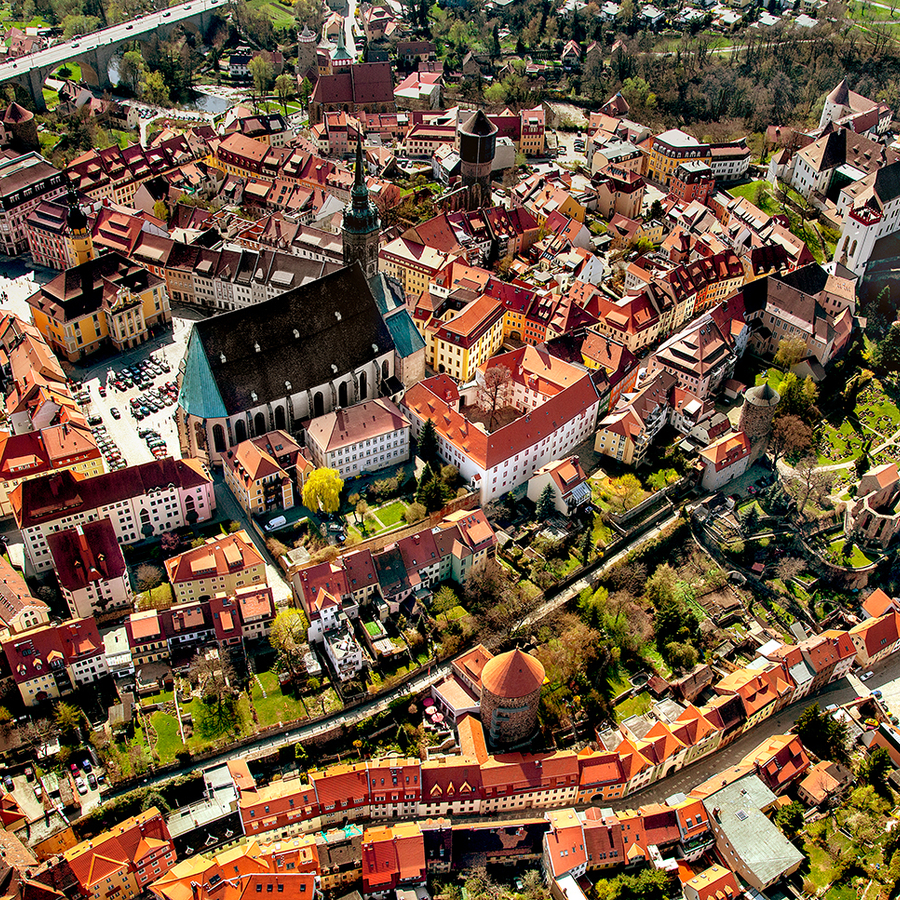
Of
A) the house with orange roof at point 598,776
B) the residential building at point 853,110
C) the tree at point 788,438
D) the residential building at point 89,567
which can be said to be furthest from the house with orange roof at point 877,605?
the residential building at point 853,110

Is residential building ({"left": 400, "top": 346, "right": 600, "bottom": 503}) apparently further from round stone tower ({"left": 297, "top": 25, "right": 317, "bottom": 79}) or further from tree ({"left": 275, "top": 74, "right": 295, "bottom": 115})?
round stone tower ({"left": 297, "top": 25, "right": 317, "bottom": 79})

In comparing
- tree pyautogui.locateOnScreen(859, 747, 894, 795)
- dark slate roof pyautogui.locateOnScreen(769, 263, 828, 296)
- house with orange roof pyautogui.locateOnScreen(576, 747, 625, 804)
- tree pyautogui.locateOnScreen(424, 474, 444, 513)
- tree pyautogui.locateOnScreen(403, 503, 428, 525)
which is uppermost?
dark slate roof pyautogui.locateOnScreen(769, 263, 828, 296)

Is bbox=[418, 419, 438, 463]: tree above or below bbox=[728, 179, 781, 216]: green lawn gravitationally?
above

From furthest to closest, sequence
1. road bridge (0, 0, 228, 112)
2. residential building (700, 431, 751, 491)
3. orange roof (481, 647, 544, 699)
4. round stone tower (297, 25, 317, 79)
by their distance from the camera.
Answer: round stone tower (297, 25, 317, 79)
road bridge (0, 0, 228, 112)
residential building (700, 431, 751, 491)
orange roof (481, 647, 544, 699)

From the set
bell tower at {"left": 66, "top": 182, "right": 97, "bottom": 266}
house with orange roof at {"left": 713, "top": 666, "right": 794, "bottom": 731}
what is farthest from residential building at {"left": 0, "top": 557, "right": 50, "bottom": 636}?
house with orange roof at {"left": 713, "top": 666, "right": 794, "bottom": 731}

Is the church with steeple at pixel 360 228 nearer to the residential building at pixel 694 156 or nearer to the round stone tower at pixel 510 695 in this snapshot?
the round stone tower at pixel 510 695

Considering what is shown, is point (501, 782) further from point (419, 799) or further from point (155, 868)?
point (155, 868)

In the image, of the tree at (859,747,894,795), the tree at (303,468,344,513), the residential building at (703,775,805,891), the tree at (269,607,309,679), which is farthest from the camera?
the tree at (303,468,344,513)

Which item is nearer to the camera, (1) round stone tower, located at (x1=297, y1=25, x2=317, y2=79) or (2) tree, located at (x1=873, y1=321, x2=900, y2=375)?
(2) tree, located at (x1=873, y1=321, x2=900, y2=375)
